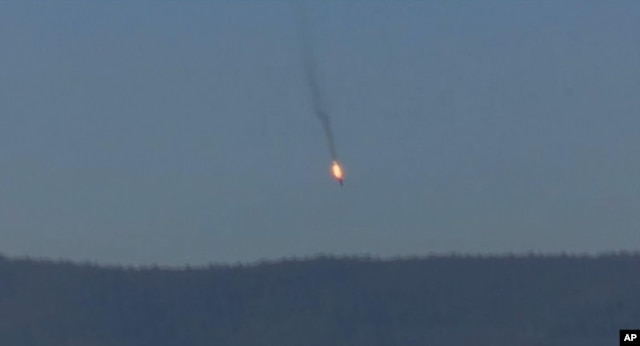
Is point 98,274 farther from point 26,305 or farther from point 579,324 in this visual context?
point 579,324

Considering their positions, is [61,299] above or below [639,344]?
above

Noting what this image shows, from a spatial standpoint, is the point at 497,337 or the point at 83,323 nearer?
the point at 497,337

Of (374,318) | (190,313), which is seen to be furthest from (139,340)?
(374,318)

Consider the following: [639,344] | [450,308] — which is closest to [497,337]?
[450,308]

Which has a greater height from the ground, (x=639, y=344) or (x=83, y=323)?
(x=83, y=323)

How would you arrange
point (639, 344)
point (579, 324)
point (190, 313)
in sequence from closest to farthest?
point (639, 344), point (579, 324), point (190, 313)

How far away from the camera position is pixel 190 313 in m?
87.9

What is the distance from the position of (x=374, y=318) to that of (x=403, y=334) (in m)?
2.57

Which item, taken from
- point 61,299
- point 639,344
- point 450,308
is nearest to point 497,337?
point 450,308

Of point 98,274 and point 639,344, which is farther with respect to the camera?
point 98,274

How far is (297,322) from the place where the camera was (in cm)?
8550

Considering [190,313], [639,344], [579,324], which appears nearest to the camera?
[639,344]

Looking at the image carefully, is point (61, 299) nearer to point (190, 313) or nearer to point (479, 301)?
point (190, 313)

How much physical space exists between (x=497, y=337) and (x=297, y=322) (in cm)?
791
